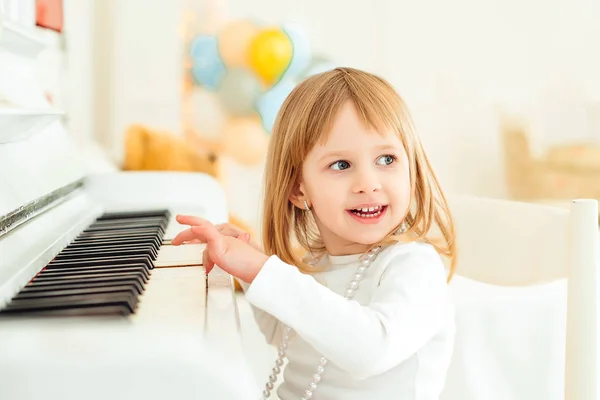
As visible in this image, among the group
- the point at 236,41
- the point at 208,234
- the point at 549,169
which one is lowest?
the point at 549,169

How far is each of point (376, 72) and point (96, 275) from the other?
460 cm

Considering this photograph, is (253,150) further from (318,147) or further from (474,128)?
(318,147)

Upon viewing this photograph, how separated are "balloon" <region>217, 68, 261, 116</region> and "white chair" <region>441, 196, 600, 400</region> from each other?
2.04 meters

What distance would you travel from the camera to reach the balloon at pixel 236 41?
3879mm

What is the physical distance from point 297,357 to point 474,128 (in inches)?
177

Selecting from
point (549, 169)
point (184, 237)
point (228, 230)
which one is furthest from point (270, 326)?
point (549, 169)

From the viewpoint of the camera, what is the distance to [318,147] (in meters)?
1.27

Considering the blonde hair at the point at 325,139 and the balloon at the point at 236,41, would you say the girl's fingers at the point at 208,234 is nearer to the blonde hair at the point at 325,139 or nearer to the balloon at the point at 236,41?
the blonde hair at the point at 325,139

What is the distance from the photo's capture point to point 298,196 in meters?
1.37

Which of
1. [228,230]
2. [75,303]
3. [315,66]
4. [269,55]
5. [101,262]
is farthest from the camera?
[315,66]

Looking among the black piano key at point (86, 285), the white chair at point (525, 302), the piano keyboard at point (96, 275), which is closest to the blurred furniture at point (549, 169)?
the white chair at point (525, 302)

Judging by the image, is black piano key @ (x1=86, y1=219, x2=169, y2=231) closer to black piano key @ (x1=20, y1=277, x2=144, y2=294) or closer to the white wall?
black piano key @ (x1=20, y1=277, x2=144, y2=294)

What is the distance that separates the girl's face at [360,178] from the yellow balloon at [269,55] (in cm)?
263

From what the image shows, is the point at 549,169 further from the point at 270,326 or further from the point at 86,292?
the point at 86,292
